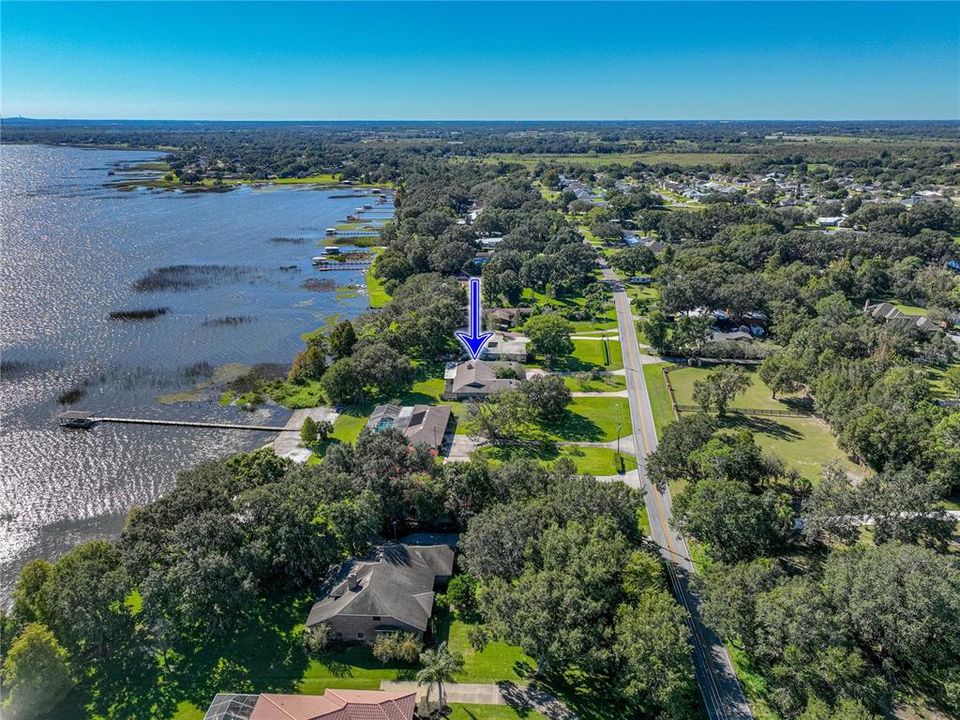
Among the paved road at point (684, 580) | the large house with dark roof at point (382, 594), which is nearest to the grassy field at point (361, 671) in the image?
the large house with dark roof at point (382, 594)

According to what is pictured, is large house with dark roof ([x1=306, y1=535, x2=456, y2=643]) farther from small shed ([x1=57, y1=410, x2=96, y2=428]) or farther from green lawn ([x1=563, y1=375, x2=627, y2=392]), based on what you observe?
small shed ([x1=57, y1=410, x2=96, y2=428])

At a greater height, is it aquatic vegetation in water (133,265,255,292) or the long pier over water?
aquatic vegetation in water (133,265,255,292)

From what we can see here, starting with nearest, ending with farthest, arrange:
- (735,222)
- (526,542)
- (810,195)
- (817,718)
Answer: (817,718) < (526,542) < (735,222) < (810,195)

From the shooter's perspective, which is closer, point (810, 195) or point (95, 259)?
point (95, 259)

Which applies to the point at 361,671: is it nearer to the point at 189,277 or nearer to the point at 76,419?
the point at 76,419

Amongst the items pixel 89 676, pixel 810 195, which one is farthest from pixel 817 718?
pixel 810 195

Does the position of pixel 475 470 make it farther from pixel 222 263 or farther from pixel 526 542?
pixel 222 263

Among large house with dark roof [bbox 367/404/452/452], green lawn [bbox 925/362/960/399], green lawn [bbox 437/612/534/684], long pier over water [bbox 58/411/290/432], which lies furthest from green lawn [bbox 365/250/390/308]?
green lawn [bbox 925/362/960/399]
